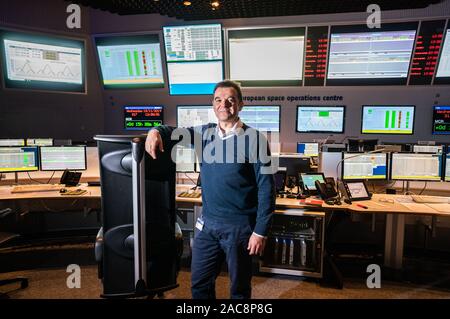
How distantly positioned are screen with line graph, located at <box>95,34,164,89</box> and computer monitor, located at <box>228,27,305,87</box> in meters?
1.13

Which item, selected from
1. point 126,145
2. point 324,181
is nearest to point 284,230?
point 324,181

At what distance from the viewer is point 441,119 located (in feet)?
12.5

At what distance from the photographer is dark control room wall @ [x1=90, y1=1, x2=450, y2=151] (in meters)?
3.76

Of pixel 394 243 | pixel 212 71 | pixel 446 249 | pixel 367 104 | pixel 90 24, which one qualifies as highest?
pixel 90 24

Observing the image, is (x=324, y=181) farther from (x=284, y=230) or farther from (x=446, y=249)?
(x=446, y=249)

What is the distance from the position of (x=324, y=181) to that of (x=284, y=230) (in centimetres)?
61

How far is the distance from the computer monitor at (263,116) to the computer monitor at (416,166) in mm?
1785

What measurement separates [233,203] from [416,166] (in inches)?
83.5

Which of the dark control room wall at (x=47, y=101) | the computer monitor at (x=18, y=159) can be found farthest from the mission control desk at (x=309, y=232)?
the dark control room wall at (x=47, y=101)

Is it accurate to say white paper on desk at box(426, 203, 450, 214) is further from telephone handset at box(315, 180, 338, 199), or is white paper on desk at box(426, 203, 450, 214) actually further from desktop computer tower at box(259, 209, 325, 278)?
desktop computer tower at box(259, 209, 325, 278)

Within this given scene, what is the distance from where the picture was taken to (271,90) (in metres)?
4.22

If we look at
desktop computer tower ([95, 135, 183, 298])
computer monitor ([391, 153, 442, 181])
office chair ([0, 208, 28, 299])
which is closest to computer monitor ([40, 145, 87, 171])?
office chair ([0, 208, 28, 299])

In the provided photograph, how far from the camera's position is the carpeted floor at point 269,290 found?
7.58 ft

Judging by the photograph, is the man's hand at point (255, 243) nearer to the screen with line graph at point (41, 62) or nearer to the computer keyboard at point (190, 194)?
the computer keyboard at point (190, 194)
